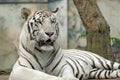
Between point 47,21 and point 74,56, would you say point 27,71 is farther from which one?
point 74,56

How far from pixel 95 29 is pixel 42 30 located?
6.25ft

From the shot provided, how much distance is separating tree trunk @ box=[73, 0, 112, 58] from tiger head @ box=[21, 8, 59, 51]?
1.57m

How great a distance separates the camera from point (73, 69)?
5.18 meters

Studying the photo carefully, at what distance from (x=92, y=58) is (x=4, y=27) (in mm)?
4118

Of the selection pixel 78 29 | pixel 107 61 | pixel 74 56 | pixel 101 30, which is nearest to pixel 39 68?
pixel 74 56

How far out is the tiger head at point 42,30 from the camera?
4.33m

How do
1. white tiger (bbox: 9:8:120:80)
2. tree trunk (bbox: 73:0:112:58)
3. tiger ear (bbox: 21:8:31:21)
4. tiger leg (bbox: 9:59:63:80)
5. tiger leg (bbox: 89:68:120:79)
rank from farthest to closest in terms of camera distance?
1. tree trunk (bbox: 73:0:112:58)
2. tiger leg (bbox: 89:68:120:79)
3. tiger ear (bbox: 21:8:31:21)
4. white tiger (bbox: 9:8:120:80)
5. tiger leg (bbox: 9:59:63:80)

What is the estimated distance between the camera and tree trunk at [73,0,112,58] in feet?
20.1

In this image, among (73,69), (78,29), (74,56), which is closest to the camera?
(73,69)

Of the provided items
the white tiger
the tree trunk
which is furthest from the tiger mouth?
the tree trunk

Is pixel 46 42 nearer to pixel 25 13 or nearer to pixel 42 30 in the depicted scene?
pixel 42 30

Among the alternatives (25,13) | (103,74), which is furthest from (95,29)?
(25,13)

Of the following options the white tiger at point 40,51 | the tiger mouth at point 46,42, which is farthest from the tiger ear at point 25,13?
the tiger mouth at point 46,42

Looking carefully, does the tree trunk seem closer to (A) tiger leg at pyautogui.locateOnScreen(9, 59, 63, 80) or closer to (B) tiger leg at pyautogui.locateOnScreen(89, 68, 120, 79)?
(B) tiger leg at pyautogui.locateOnScreen(89, 68, 120, 79)
